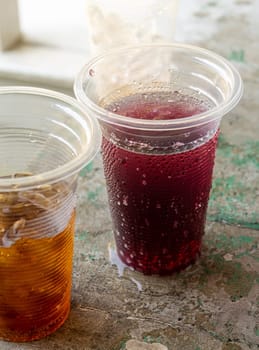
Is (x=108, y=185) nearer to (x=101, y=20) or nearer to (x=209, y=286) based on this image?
(x=209, y=286)

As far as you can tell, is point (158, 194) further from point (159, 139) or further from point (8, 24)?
point (8, 24)

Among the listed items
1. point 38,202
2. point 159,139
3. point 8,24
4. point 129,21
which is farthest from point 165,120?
point 8,24

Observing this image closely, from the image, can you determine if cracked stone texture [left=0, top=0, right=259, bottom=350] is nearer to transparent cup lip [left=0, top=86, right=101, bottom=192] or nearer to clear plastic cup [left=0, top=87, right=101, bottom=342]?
clear plastic cup [left=0, top=87, right=101, bottom=342]

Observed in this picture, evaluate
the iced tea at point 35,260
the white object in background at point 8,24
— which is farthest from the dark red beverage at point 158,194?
the white object in background at point 8,24

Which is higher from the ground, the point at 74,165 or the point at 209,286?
the point at 74,165

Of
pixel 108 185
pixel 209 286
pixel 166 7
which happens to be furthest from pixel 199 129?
pixel 166 7

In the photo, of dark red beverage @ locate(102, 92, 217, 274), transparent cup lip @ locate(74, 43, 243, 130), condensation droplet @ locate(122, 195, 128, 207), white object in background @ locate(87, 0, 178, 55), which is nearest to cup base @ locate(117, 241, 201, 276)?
dark red beverage @ locate(102, 92, 217, 274)
